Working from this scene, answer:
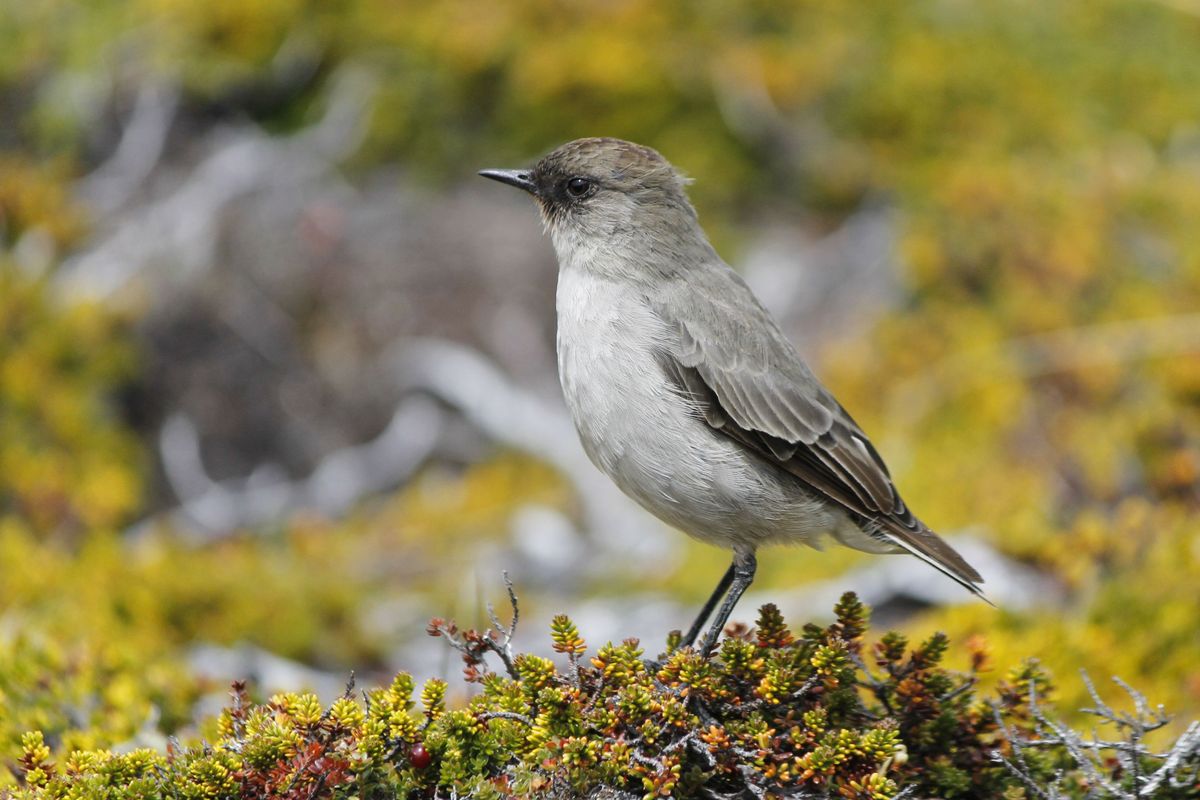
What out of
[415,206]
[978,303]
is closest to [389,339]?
[415,206]

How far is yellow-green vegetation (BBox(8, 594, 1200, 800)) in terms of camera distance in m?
4.11

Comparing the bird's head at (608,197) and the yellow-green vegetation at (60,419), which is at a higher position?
the bird's head at (608,197)

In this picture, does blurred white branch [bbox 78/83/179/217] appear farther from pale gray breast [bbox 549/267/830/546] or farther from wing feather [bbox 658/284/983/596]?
wing feather [bbox 658/284/983/596]

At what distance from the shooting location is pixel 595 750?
13.6 ft

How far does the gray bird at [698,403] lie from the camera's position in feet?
16.8

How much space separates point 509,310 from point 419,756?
25.2ft

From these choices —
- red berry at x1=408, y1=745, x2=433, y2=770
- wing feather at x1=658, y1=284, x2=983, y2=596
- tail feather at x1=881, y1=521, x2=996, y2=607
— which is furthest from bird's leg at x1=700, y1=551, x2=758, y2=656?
red berry at x1=408, y1=745, x2=433, y2=770

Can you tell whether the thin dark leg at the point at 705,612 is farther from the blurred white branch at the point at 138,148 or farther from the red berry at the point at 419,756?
the blurred white branch at the point at 138,148

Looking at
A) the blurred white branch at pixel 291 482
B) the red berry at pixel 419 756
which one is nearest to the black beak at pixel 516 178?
the red berry at pixel 419 756

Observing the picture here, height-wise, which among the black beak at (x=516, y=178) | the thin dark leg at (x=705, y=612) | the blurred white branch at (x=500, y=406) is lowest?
the thin dark leg at (x=705, y=612)

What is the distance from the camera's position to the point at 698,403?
529 cm

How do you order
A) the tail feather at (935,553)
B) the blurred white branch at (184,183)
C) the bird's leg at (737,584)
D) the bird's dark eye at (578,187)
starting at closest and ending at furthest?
the bird's leg at (737,584)
the tail feather at (935,553)
the bird's dark eye at (578,187)
the blurred white branch at (184,183)

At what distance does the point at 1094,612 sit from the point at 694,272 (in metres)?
3.34

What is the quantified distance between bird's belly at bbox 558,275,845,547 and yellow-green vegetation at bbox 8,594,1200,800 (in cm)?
62
